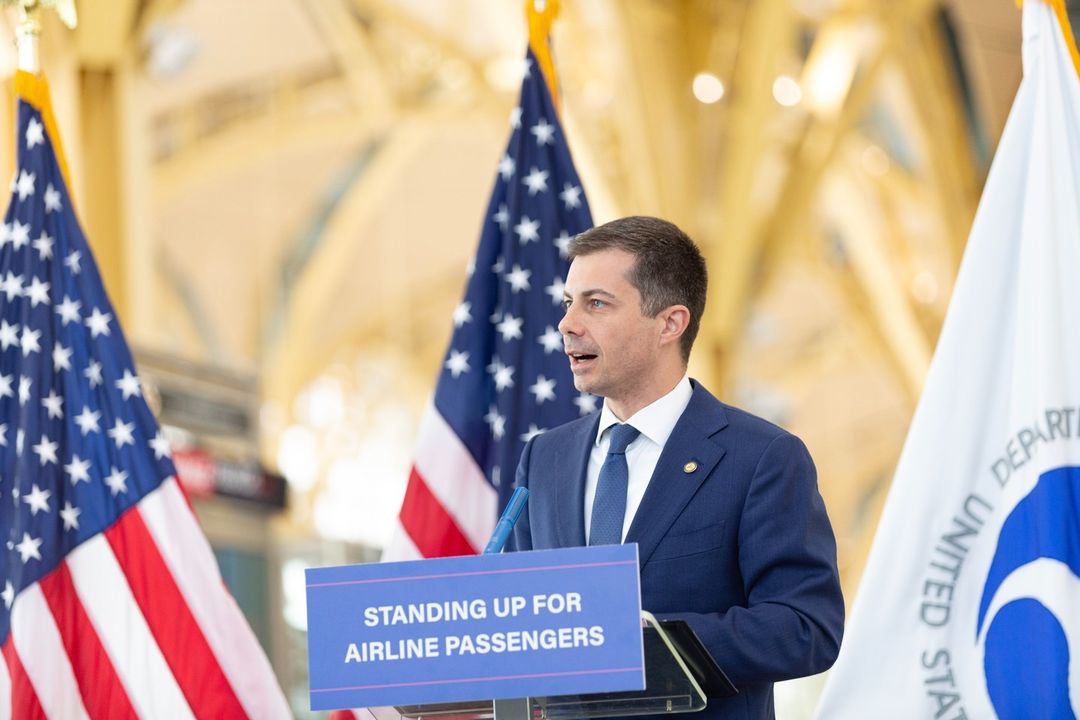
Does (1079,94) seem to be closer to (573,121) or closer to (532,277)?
(532,277)

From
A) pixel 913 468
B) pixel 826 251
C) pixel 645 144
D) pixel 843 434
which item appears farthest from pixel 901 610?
pixel 843 434

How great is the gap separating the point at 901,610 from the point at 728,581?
1.01m

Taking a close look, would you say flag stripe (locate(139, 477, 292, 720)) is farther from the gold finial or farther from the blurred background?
the blurred background

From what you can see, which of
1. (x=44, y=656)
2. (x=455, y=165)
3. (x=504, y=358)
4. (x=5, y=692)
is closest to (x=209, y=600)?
(x=44, y=656)

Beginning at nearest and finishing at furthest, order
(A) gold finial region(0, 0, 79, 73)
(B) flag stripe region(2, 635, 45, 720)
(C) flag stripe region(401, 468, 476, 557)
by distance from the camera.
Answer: (B) flag stripe region(2, 635, 45, 720)
(C) flag stripe region(401, 468, 476, 557)
(A) gold finial region(0, 0, 79, 73)

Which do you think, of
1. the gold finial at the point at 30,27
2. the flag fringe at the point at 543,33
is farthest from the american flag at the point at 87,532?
the flag fringe at the point at 543,33

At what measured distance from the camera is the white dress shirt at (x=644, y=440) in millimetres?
3447

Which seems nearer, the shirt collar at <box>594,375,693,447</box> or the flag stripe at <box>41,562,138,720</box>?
the shirt collar at <box>594,375,693,447</box>

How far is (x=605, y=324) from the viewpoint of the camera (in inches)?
133

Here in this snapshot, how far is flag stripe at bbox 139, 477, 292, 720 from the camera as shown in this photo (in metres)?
4.87

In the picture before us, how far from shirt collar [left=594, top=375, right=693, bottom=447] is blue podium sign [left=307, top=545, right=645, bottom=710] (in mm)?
722

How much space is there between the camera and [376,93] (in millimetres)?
19219

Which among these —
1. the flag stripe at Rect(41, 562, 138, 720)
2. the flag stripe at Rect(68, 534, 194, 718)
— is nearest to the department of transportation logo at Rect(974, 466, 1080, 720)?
the flag stripe at Rect(68, 534, 194, 718)

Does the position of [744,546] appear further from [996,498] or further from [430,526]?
[430,526]
